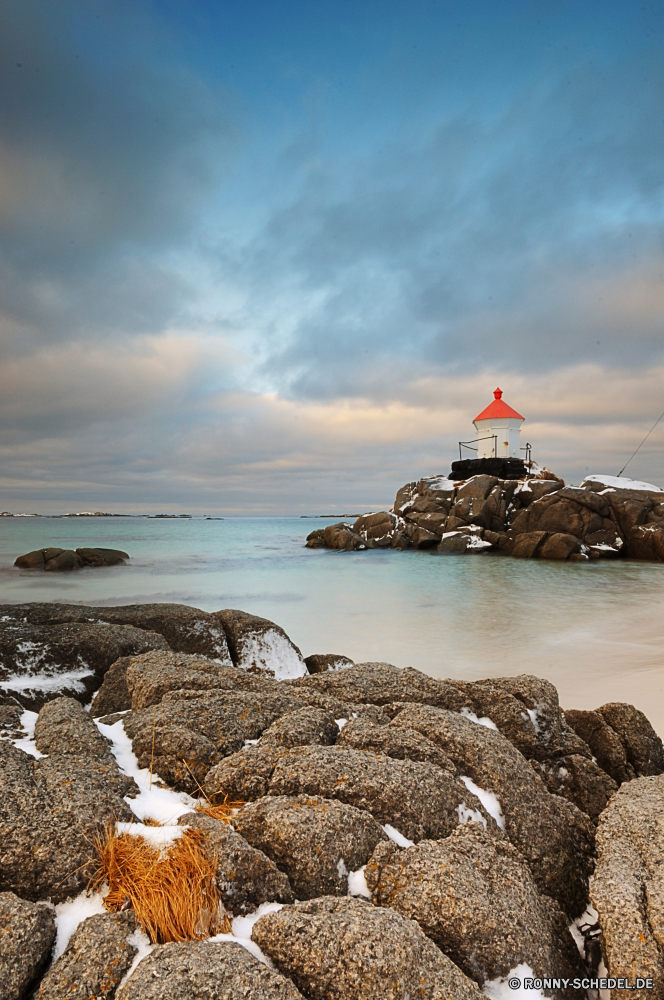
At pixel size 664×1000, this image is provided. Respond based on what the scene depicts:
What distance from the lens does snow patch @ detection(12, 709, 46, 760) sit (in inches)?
144

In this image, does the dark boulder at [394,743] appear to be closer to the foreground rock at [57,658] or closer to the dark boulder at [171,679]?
the dark boulder at [171,679]

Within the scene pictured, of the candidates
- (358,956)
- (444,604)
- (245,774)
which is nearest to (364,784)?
(245,774)

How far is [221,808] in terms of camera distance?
298 centimetres

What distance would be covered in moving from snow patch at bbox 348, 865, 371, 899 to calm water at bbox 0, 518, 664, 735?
6299 mm

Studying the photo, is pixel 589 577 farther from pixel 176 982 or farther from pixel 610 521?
pixel 176 982

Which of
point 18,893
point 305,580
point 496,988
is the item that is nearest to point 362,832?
point 496,988

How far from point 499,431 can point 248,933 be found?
1820 inches

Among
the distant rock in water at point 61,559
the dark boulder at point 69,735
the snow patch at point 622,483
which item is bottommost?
the distant rock in water at point 61,559

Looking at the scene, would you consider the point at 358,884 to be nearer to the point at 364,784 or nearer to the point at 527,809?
the point at 364,784

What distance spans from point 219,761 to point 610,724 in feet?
12.6

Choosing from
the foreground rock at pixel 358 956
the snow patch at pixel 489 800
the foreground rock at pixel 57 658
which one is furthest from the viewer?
the foreground rock at pixel 57 658

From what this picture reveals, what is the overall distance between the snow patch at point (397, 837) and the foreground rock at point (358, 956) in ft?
1.91

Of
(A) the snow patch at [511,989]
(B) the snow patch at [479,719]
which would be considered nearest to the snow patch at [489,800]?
(A) the snow patch at [511,989]

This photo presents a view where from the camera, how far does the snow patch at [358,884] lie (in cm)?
260
